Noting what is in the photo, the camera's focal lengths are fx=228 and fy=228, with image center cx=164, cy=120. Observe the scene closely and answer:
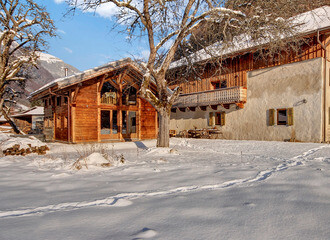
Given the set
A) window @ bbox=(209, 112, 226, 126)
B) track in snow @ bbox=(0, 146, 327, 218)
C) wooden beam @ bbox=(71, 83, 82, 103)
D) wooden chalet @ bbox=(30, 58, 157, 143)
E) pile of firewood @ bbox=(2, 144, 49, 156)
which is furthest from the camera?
window @ bbox=(209, 112, 226, 126)

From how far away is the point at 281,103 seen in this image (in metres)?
15.8

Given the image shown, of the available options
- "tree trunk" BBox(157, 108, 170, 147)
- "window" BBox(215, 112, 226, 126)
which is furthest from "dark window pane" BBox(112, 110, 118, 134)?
"window" BBox(215, 112, 226, 126)

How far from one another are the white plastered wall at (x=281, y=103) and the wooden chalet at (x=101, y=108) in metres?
6.90

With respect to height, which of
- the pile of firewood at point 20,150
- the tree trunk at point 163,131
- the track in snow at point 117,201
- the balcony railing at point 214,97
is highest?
the balcony railing at point 214,97

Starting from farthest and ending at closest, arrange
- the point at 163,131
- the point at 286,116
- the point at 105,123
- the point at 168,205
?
the point at 286,116
the point at 105,123
the point at 163,131
the point at 168,205

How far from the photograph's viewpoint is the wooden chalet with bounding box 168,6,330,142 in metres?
14.0

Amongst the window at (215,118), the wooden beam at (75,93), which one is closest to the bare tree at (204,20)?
the wooden beam at (75,93)

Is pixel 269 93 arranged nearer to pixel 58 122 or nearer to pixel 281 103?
pixel 281 103

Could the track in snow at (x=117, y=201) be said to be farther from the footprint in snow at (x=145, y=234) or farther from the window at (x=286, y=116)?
the window at (x=286, y=116)

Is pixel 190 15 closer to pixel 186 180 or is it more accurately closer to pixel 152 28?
pixel 152 28

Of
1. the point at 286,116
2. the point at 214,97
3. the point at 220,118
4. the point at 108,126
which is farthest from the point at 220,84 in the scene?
the point at 108,126

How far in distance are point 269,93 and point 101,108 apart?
11764 mm

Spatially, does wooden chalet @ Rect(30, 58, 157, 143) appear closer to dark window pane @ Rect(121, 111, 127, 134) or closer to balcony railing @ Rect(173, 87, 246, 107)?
dark window pane @ Rect(121, 111, 127, 134)

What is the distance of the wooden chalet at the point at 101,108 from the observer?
13406 mm
